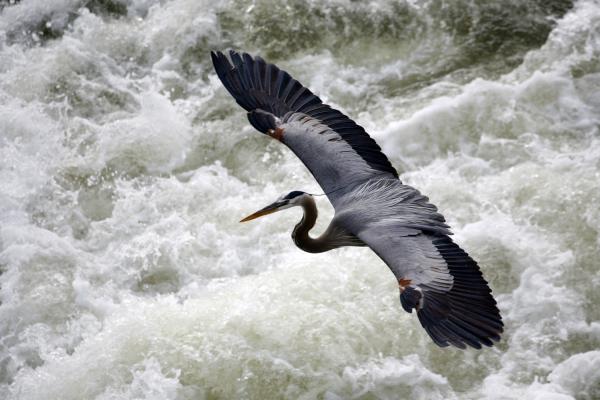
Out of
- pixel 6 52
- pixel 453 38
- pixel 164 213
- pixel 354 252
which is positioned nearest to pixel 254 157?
pixel 164 213

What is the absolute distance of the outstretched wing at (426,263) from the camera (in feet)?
14.9

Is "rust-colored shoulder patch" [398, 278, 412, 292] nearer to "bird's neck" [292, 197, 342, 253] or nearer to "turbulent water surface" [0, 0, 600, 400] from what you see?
"bird's neck" [292, 197, 342, 253]

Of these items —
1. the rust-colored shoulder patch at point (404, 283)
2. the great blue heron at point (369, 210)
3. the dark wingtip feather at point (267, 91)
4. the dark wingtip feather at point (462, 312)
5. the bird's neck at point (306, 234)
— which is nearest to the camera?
the dark wingtip feather at point (462, 312)

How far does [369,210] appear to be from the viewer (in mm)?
5543

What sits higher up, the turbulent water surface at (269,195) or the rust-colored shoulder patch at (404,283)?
the rust-colored shoulder patch at (404,283)

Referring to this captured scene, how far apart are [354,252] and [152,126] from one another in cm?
240

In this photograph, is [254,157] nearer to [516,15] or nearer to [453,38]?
[453,38]

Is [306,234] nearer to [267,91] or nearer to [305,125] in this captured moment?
[305,125]

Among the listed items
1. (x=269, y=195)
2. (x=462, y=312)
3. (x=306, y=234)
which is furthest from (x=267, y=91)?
(x=462, y=312)

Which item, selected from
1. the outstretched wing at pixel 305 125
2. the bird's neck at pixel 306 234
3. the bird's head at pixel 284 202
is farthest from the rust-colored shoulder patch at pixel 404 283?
the bird's head at pixel 284 202

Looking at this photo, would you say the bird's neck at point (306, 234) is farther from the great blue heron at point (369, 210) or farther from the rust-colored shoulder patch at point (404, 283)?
the rust-colored shoulder patch at point (404, 283)

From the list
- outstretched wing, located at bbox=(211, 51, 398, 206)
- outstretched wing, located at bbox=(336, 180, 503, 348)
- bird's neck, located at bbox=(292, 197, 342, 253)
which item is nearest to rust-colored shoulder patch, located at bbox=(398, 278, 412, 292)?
outstretched wing, located at bbox=(336, 180, 503, 348)

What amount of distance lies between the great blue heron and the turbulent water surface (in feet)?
2.97

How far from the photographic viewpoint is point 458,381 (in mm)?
5965
